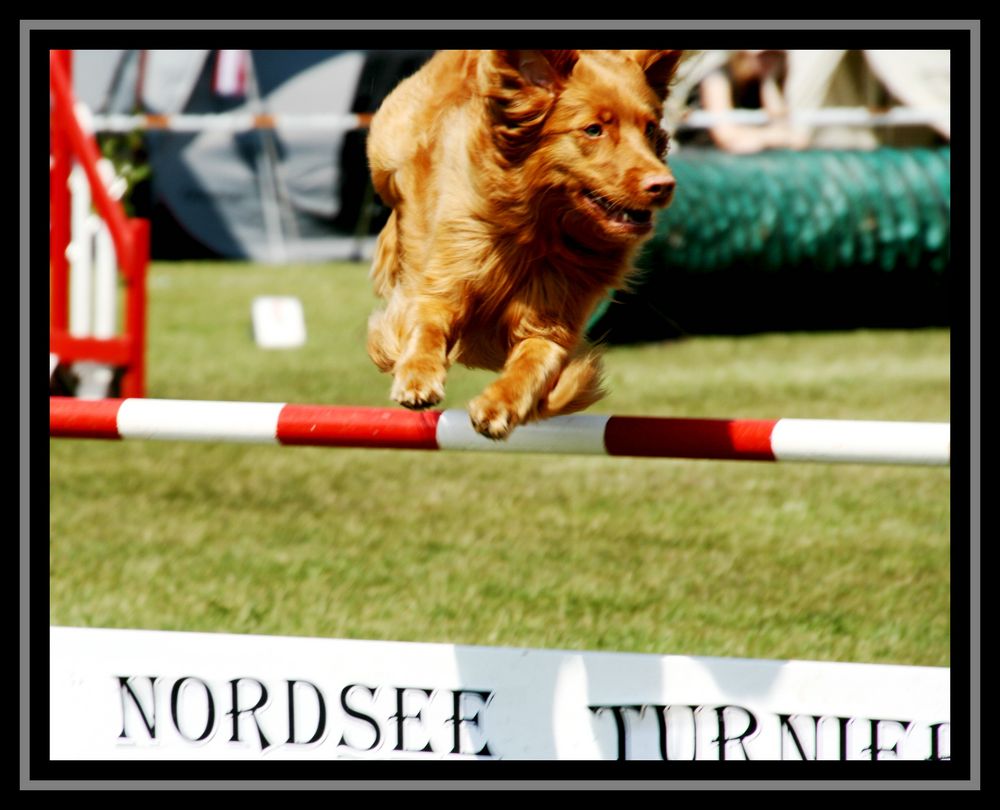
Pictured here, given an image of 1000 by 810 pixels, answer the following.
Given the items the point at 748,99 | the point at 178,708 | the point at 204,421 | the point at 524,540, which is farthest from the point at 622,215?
the point at 748,99

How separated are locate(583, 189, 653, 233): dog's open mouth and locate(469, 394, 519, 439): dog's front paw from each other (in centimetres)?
42

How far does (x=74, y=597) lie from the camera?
3.71 metres

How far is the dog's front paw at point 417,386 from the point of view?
2537 millimetres

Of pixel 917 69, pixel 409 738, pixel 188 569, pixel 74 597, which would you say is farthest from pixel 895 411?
pixel 917 69

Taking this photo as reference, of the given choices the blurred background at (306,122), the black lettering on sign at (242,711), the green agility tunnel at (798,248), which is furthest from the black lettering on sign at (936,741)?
the blurred background at (306,122)

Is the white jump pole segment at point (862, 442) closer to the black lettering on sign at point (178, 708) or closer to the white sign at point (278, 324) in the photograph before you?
the black lettering on sign at point (178, 708)

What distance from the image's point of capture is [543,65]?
8.48 ft

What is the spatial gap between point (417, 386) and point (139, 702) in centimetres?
75

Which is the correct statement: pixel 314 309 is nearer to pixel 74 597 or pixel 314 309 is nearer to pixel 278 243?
pixel 278 243

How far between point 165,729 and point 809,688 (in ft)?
3.69

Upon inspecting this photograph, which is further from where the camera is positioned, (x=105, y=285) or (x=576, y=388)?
(x=105, y=285)

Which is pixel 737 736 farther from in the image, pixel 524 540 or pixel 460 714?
pixel 524 540

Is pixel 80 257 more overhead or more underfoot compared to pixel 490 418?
more overhead
